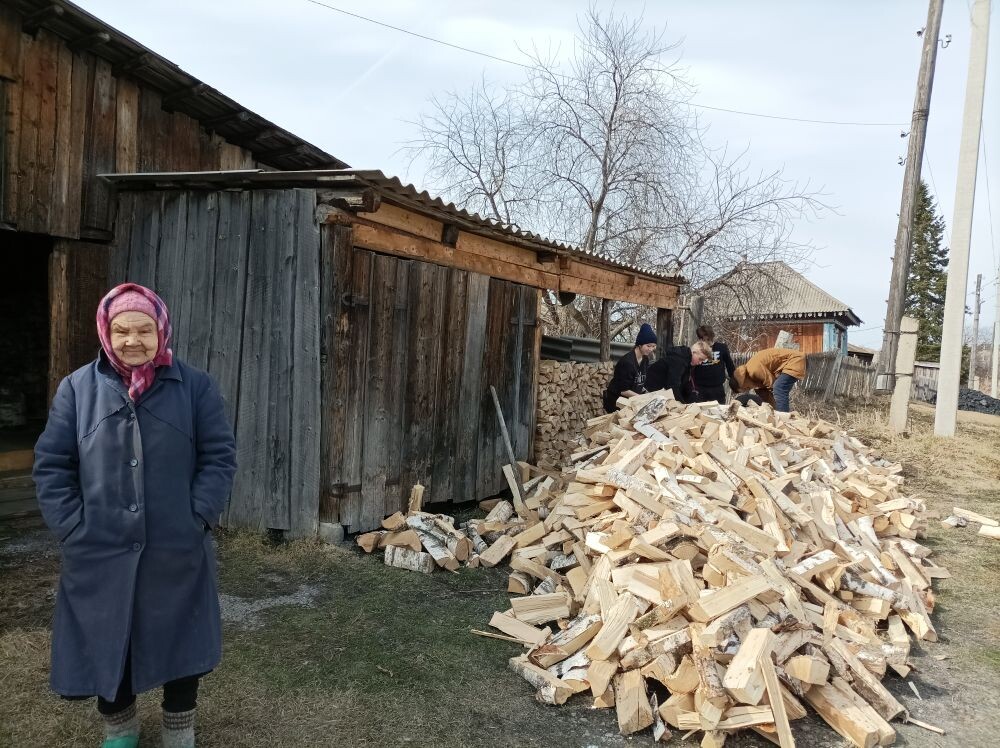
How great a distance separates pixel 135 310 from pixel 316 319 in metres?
2.86

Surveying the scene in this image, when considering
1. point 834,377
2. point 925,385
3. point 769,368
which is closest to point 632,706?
point 769,368

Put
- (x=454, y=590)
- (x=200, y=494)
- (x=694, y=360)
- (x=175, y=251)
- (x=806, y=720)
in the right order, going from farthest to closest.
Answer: (x=694, y=360)
(x=175, y=251)
(x=454, y=590)
(x=806, y=720)
(x=200, y=494)

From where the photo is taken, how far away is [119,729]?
8.55ft

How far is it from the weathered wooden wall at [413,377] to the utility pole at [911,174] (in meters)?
9.11

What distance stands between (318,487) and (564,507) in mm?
1915

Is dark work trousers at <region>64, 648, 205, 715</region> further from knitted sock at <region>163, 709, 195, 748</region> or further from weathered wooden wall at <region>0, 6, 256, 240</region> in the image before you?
weathered wooden wall at <region>0, 6, 256, 240</region>

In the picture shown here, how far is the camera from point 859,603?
15.1 feet

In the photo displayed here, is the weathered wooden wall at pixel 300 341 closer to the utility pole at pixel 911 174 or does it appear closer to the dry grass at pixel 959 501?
the dry grass at pixel 959 501

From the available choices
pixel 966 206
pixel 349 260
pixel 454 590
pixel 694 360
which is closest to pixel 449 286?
pixel 349 260

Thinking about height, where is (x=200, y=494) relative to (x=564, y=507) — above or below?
above

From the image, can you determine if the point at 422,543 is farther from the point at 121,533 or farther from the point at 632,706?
the point at 121,533

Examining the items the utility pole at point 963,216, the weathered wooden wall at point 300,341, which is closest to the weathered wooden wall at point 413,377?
the weathered wooden wall at point 300,341

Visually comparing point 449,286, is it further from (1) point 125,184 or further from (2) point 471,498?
(1) point 125,184

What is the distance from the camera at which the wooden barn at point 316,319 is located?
17.4 feet
